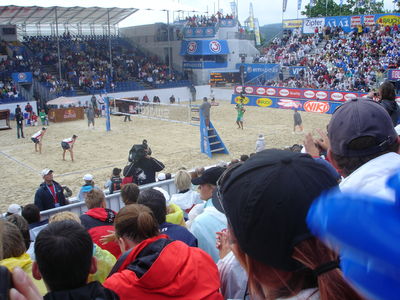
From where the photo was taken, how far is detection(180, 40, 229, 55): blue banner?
41.3m

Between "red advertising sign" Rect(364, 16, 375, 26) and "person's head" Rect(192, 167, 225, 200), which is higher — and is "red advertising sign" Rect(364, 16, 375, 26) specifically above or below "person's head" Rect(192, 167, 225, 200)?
above

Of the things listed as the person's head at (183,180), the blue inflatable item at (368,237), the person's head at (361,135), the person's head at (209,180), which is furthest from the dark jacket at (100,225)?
the blue inflatable item at (368,237)

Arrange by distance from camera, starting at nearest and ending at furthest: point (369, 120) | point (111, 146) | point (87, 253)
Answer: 1. point (369, 120)
2. point (87, 253)
3. point (111, 146)

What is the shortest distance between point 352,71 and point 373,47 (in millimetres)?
3494

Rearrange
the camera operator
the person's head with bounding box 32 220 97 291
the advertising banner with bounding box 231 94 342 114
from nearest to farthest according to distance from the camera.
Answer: the person's head with bounding box 32 220 97 291, the camera operator, the advertising banner with bounding box 231 94 342 114

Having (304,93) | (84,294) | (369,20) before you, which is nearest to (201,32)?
(369,20)

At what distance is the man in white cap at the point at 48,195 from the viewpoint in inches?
300

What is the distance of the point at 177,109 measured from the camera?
28172 mm

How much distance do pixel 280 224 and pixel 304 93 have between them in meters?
27.7

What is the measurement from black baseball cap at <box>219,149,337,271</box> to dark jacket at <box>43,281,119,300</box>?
0.96 m

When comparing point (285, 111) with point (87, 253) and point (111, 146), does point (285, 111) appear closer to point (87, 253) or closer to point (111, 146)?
point (111, 146)

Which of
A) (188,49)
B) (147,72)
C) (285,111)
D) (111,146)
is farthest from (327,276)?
(188,49)

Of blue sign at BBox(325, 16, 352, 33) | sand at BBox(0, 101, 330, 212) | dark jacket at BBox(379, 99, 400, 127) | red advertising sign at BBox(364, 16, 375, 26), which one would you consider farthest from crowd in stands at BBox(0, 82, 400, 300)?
blue sign at BBox(325, 16, 352, 33)

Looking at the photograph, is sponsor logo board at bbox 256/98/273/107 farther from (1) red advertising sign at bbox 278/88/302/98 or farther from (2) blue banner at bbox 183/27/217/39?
(2) blue banner at bbox 183/27/217/39
